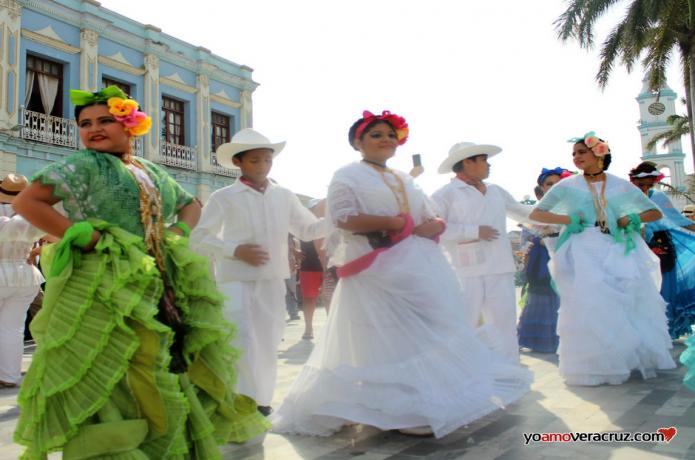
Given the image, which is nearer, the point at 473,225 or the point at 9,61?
the point at 473,225

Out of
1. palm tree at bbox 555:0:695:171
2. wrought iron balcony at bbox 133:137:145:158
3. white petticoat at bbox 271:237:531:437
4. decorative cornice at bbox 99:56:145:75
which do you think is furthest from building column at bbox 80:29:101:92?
white petticoat at bbox 271:237:531:437

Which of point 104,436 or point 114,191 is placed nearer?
point 104,436

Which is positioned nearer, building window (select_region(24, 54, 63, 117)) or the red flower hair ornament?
the red flower hair ornament

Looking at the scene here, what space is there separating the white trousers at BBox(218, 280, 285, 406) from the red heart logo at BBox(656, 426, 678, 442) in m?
2.35

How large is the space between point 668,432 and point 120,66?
66.9 feet

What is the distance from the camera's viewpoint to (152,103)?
69.8 feet

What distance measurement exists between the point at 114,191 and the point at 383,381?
176cm

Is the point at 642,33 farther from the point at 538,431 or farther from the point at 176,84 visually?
the point at 538,431

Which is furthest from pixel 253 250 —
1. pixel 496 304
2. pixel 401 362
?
pixel 496 304

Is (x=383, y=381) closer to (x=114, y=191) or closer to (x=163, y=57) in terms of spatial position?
(x=114, y=191)

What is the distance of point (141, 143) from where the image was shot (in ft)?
69.4

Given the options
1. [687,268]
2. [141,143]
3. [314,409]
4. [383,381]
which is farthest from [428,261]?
[141,143]

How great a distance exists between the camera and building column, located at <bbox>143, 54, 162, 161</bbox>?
2105 centimetres

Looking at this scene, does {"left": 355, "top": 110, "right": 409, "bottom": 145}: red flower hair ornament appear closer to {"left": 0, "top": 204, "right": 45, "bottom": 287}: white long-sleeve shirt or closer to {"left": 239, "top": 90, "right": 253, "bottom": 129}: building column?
{"left": 0, "top": 204, "right": 45, "bottom": 287}: white long-sleeve shirt
